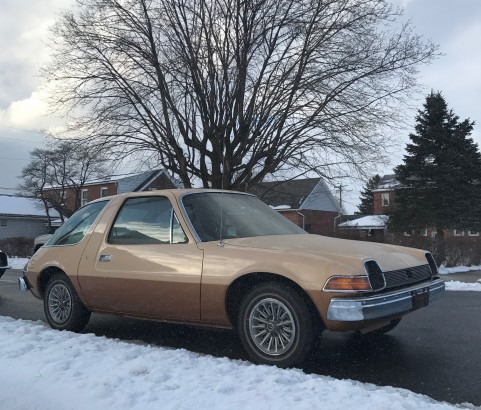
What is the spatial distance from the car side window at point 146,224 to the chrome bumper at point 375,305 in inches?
68.3

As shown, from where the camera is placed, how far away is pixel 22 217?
52.8 meters

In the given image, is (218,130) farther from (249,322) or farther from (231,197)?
(249,322)

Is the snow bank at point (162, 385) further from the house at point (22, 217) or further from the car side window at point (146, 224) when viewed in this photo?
the house at point (22, 217)

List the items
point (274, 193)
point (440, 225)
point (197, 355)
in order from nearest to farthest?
point (197, 355)
point (274, 193)
point (440, 225)

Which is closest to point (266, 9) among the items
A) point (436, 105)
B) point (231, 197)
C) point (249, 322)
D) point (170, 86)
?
point (170, 86)

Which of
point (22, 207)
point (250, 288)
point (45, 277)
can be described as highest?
point (22, 207)

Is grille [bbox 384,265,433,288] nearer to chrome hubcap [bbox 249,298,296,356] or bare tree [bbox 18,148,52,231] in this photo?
chrome hubcap [bbox 249,298,296,356]

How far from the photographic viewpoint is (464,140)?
39656 millimetres

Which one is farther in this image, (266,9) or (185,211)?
(266,9)

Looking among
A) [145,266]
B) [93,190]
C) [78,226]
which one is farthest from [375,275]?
[93,190]

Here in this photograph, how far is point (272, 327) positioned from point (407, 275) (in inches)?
52.9

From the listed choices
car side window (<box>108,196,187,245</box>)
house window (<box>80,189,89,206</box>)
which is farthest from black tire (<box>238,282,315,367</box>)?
house window (<box>80,189,89,206</box>)

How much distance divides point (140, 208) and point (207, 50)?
1248cm

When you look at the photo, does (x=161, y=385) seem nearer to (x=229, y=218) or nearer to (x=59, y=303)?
(x=229, y=218)
